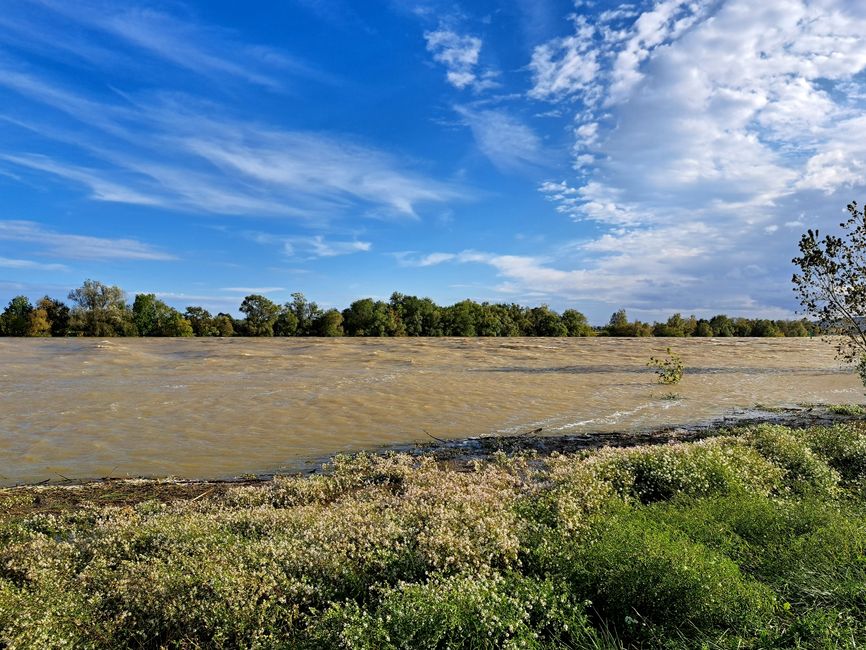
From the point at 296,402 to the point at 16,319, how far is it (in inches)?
2548

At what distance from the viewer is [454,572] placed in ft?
17.1

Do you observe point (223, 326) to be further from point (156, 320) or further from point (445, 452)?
point (445, 452)

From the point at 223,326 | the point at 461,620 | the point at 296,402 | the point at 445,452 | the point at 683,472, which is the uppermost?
the point at 223,326

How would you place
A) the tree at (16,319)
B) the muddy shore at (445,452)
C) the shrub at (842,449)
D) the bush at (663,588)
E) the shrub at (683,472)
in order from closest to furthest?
the bush at (663,588) < the shrub at (683,472) < the muddy shore at (445,452) < the shrub at (842,449) < the tree at (16,319)

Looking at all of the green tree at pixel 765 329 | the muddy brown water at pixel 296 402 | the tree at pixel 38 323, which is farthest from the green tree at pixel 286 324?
the green tree at pixel 765 329

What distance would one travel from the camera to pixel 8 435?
43.4ft

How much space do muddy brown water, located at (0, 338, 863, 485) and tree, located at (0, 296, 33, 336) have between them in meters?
35.2

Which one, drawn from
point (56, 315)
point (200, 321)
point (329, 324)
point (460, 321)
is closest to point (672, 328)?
point (460, 321)

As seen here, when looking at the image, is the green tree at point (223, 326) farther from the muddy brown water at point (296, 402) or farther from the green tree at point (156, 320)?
the muddy brown water at point (296, 402)

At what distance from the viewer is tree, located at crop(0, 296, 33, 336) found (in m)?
63.1

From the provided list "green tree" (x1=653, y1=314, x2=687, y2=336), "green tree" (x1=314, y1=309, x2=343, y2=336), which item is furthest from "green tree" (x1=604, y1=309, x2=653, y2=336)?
"green tree" (x1=314, y1=309, x2=343, y2=336)

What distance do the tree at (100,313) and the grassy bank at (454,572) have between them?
64971mm

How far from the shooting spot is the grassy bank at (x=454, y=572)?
4254 millimetres

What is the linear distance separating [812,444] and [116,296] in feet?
246
